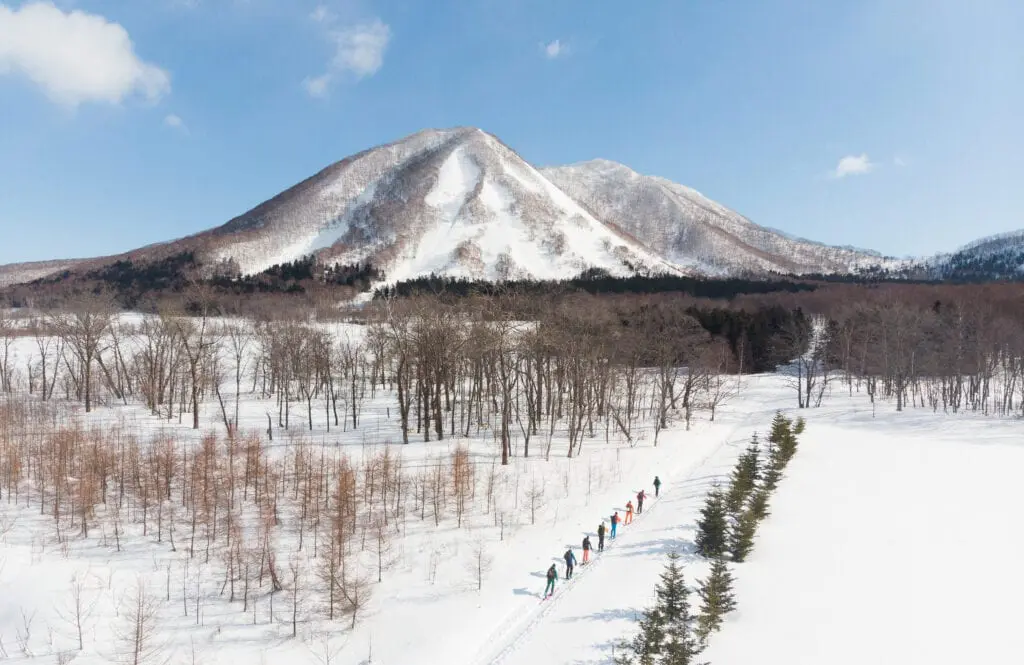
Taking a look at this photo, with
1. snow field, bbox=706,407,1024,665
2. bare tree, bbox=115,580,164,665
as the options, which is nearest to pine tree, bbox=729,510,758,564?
snow field, bbox=706,407,1024,665

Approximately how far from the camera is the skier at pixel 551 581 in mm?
16578

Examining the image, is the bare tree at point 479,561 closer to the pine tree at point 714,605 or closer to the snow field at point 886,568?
the pine tree at point 714,605

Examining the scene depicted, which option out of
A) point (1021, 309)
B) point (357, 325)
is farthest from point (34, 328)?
point (1021, 309)

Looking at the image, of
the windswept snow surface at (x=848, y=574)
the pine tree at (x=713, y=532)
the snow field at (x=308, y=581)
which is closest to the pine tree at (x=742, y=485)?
the windswept snow surface at (x=848, y=574)

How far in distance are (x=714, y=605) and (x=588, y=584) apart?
4.75 meters

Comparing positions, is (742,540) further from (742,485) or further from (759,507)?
(742,485)

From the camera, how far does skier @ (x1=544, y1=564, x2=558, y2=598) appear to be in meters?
16.6

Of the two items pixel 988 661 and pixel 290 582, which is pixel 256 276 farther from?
pixel 988 661

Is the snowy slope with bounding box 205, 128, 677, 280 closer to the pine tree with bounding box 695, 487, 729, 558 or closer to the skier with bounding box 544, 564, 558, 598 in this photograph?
the pine tree with bounding box 695, 487, 729, 558

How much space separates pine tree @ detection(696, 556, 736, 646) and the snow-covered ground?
0.47 metres

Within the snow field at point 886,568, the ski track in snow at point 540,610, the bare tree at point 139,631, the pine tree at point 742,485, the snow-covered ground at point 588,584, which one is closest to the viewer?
the snow field at point 886,568

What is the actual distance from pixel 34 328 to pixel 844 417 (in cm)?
10225

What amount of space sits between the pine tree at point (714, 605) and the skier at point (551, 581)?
472cm

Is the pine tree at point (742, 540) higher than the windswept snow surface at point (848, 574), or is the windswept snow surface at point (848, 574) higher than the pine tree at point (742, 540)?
the pine tree at point (742, 540)
